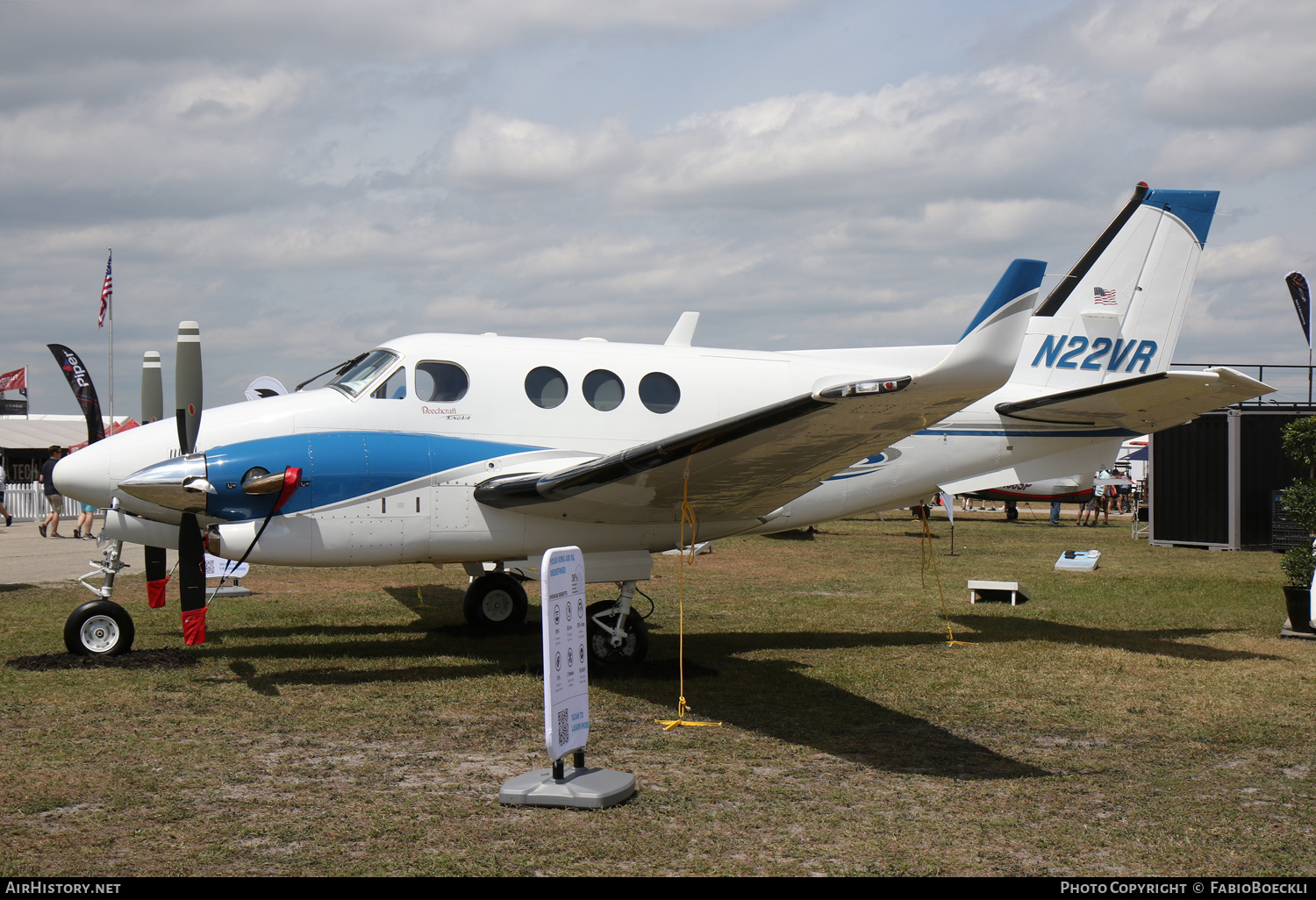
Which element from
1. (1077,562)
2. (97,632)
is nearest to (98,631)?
(97,632)

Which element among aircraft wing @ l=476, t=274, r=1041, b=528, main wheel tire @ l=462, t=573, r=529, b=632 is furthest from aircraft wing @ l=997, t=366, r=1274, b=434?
main wheel tire @ l=462, t=573, r=529, b=632

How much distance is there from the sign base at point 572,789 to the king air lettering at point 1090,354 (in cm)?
880

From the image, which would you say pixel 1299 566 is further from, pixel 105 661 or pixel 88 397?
pixel 88 397

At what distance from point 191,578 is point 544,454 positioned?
11.2 ft

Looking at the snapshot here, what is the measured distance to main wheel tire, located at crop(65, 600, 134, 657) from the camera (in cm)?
941

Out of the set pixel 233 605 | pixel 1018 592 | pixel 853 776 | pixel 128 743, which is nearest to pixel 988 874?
pixel 853 776

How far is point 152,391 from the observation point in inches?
436

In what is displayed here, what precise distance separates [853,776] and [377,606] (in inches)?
383

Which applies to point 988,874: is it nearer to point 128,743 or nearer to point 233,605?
point 128,743

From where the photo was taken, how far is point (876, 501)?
11.2 metres

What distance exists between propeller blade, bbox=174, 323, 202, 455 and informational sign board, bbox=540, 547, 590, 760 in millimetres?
4576

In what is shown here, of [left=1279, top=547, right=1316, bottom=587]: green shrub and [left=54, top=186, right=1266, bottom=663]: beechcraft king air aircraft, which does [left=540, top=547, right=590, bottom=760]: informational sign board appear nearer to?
[left=54, top=186, right=1266, bottom=663]: beechcraft king air aircraft

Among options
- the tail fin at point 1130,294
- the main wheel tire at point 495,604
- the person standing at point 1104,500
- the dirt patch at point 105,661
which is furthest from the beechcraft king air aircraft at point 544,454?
the person standing at point 1104,500

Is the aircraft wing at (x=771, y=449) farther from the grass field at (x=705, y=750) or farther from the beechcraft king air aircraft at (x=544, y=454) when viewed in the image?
the grass field at (x=705, y=750)
